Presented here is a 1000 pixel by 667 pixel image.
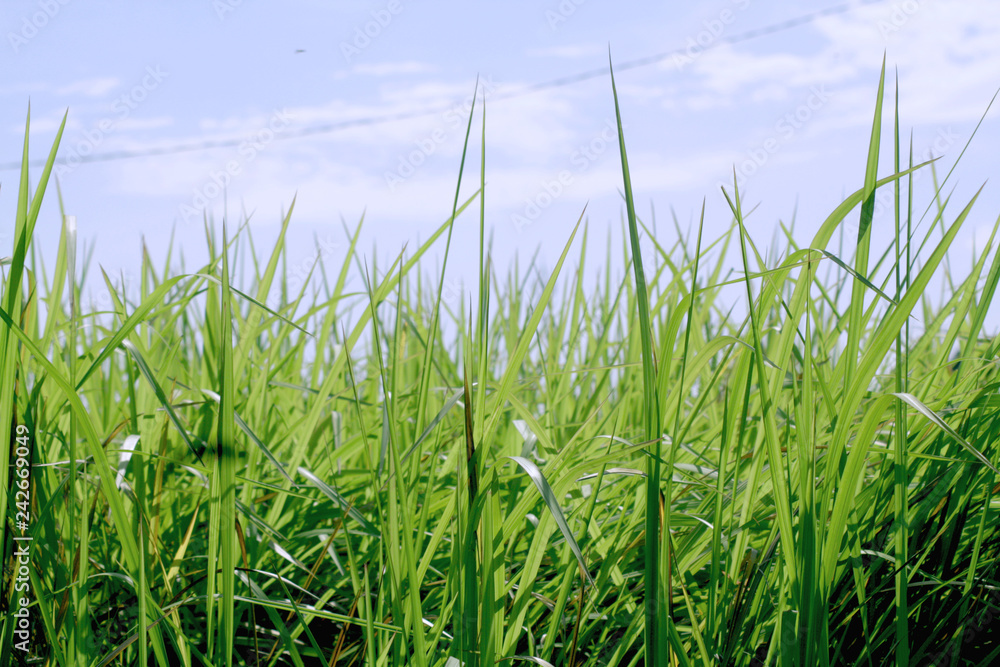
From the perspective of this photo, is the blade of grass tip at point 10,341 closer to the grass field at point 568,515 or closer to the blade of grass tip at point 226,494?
the grass field at point 568,515

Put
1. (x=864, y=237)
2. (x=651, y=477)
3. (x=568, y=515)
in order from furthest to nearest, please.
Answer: (x=568, y=515) < (x=864, y=237) < (x=651, y=477)

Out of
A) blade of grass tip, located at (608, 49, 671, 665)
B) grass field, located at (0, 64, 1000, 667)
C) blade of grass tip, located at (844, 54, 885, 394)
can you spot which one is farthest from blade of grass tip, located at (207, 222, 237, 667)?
blade of grass tip, located at (844, 54, 885, 394)

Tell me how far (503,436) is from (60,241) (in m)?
1.01

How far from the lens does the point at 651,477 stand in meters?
0.61

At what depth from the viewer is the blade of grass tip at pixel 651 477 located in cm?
57

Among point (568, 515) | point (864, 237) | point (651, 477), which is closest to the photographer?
point (651, 477)

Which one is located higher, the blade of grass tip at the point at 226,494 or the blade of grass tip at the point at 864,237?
the blade of grass tip at the point at 864,237

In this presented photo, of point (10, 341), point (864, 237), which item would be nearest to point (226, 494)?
point (10, 341)

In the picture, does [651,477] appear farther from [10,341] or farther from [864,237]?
[10,341]

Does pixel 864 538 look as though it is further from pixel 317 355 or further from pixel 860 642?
pixel 317 355

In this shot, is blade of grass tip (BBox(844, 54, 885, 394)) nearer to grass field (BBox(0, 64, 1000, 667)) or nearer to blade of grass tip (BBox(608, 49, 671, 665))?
grass field (BBox(0, 64, 1000, 667))

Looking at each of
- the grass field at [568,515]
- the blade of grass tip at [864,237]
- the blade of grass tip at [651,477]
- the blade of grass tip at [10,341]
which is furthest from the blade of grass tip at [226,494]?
the blade of grass tip at [864,237]

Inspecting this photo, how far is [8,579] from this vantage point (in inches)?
35.1

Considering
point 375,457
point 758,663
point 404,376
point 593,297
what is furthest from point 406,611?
point 593,297
